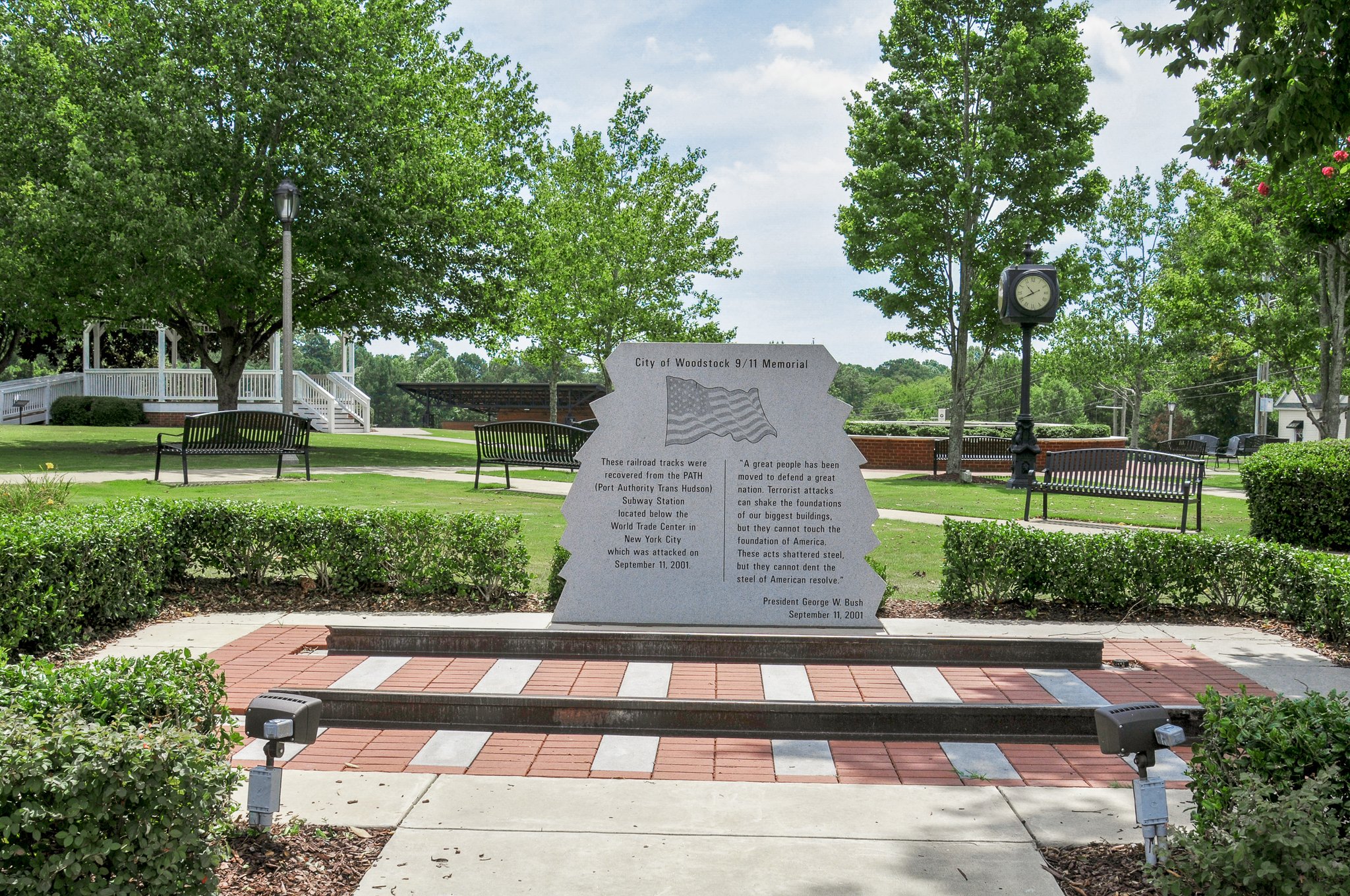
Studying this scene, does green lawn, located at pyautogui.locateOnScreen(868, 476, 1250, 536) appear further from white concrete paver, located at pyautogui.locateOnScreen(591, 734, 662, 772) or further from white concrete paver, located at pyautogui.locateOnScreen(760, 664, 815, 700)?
white concrete paver, located at pyautogui.locateOnScreen(591, 734, 662, 772)

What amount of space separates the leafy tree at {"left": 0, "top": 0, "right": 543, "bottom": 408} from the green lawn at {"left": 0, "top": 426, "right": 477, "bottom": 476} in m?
3.02

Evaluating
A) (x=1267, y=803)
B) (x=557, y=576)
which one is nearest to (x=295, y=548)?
(x=557, y=576)

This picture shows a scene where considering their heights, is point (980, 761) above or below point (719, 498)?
below

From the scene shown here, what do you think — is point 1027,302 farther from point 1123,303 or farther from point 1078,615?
point 1123,303

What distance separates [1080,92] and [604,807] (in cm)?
2055

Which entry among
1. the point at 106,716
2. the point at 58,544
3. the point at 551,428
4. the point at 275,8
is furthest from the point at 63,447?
the point at 106,716

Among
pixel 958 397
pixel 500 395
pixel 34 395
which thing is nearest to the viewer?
pixel 958 397

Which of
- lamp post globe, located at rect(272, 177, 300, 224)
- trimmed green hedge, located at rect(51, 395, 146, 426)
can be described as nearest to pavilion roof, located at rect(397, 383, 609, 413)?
trimmed green hedge, located at rect(51, 395, 146, 426)

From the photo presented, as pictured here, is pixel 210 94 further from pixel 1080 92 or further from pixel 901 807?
pixel 901 807

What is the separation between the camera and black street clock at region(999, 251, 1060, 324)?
15.1 m

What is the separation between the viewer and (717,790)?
4348 mm

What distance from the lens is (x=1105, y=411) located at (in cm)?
7350

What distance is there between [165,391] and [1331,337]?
31.4 m

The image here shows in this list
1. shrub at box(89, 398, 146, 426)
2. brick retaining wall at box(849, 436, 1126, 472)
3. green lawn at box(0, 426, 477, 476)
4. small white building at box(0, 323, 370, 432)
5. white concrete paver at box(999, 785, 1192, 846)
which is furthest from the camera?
small white building at box(0, 323, 370, 432)
